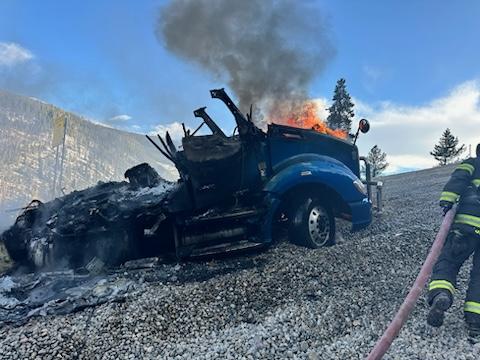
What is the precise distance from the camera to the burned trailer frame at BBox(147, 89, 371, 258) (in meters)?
5.89

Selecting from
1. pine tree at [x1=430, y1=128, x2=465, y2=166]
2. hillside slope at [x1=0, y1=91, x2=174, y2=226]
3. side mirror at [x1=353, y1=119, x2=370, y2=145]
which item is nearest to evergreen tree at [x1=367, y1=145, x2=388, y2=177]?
pine tree at [x1=430, y1=128, x2=465, y2=166]

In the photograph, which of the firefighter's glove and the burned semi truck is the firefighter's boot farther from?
the burned semi truck

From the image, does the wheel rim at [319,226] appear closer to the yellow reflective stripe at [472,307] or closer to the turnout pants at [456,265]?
the turnout pants at [456,265]

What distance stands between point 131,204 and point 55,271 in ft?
5.16

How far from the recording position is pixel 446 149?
38.2 meters

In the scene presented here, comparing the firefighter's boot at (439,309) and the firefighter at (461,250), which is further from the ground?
the firefighter at (461,250)

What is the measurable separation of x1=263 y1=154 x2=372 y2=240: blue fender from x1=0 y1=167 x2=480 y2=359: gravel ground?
913mm

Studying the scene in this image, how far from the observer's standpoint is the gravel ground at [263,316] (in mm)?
3693

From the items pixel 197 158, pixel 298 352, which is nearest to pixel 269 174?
pixel 197 158

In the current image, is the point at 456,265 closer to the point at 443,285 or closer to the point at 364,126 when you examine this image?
the point at 443,285

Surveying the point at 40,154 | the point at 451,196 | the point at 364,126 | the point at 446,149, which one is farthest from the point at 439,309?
the point at 40,154

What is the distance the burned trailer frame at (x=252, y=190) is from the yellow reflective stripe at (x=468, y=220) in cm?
233

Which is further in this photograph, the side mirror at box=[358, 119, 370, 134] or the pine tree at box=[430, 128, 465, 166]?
the pine tree at box=[430, 128, 465, 166]

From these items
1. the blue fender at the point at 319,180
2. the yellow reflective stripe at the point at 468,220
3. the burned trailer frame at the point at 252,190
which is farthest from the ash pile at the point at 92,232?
the yellow reflective stripe at the point at 468,220
